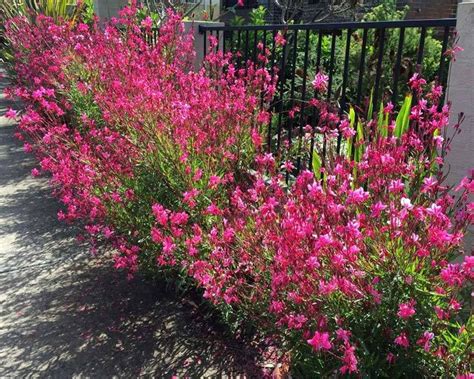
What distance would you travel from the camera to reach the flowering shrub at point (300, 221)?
1827 mm

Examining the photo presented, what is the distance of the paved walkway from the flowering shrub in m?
0.41

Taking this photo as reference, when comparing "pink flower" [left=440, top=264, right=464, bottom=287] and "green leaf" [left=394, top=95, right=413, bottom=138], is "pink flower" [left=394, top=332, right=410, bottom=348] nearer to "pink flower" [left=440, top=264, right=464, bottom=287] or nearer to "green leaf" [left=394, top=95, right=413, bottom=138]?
"pink flower" [left=440, top=264, right=464, bottom=287]

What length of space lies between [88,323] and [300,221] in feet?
5.78

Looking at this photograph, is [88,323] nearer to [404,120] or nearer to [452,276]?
[452,276]

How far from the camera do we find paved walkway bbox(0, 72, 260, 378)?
2801 mm

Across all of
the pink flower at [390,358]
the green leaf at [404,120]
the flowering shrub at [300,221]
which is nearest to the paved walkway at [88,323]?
the flowering shrub at [300,221]

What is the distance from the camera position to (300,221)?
6.89 ft

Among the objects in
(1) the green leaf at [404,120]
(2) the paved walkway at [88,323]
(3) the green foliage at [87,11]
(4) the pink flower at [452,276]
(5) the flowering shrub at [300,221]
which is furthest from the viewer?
(3) the green foliage at [87,11]

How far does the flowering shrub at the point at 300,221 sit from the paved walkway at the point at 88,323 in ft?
1.34

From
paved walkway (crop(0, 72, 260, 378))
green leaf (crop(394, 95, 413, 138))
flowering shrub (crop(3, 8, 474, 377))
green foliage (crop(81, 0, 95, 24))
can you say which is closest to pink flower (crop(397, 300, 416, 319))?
flowering shrub (crop(3, 8, 474, 377))

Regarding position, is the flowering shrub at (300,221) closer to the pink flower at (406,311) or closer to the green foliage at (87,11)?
the pink flower at (406,311)

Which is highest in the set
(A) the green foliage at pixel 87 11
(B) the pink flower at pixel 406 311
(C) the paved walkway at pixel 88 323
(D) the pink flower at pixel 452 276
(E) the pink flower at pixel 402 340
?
(A) the green foliage at pixel 87 11

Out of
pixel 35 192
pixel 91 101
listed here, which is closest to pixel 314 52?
pixel 91 101

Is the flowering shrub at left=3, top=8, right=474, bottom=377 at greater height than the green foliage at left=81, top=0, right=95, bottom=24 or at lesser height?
lesser
